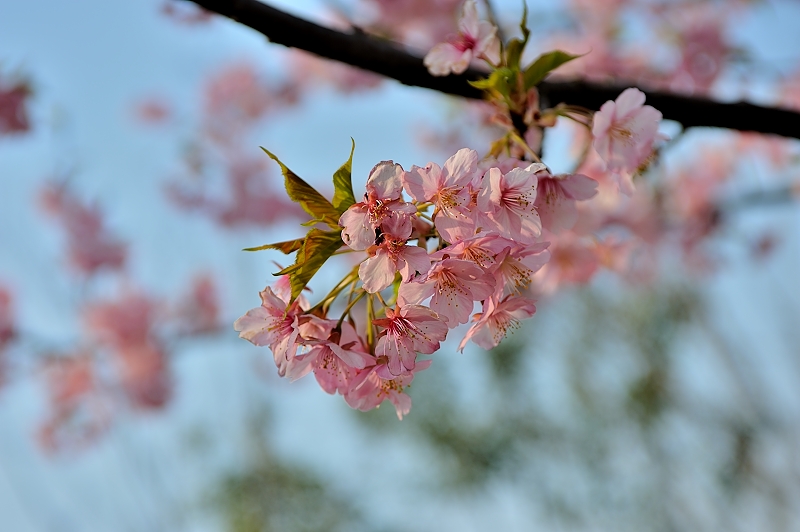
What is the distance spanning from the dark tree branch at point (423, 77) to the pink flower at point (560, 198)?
0.67 feet

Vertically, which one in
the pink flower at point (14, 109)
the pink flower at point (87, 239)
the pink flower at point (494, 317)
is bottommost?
the pink flower at point (87, 239)

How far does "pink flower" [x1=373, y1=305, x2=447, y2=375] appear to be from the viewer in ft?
1.84

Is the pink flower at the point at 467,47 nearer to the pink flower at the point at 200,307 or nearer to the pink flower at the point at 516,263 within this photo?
the pink flower at the point at 516,263

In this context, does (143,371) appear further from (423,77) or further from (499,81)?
(499,81)

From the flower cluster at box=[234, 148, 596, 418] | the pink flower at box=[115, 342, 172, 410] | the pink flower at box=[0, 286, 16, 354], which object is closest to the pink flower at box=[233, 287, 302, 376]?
the flower cluster at box=[234, 148, 596, 418]

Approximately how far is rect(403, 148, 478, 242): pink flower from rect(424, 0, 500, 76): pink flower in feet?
0.74

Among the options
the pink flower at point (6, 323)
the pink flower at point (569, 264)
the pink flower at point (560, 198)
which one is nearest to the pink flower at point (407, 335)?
the pink flower at point (560, 198)

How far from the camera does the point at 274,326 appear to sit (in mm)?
609

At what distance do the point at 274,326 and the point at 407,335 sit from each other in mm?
137

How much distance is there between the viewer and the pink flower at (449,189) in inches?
22.1

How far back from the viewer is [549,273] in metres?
1.17

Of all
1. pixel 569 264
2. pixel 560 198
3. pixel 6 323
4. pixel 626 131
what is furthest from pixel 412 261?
pixel 6 323

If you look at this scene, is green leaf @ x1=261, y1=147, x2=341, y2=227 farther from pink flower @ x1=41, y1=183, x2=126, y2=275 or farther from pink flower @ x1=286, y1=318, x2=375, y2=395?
pink flower @ x1=41, y1=183, x2=126, y2=275

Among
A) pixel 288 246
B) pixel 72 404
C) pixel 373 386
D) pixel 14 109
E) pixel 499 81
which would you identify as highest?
pixel 499 81
